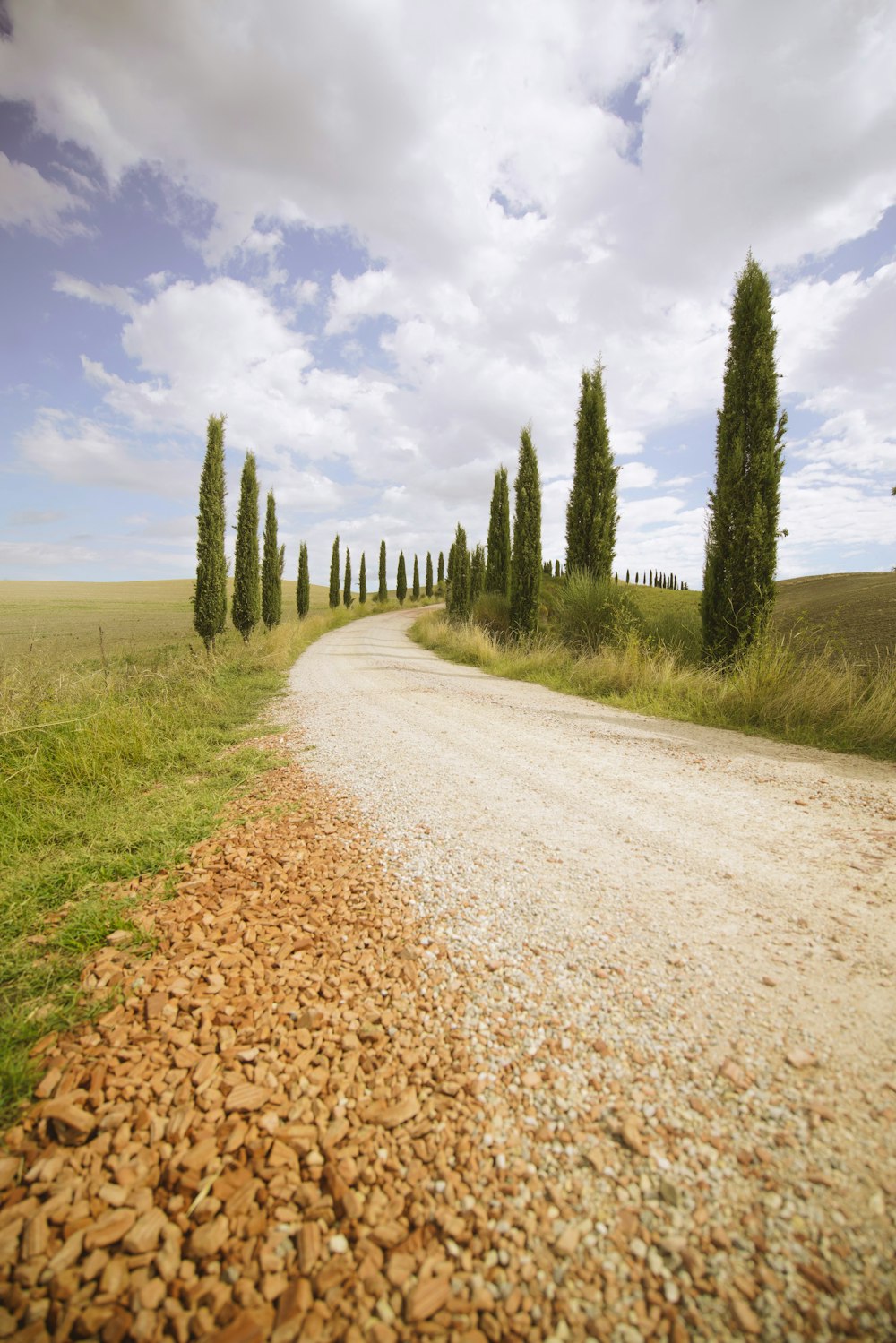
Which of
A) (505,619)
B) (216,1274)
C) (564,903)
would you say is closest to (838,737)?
(564,903)

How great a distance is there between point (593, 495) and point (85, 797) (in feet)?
42.0

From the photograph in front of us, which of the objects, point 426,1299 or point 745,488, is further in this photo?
point 745,488

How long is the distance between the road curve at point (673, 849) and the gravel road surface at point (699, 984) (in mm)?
14

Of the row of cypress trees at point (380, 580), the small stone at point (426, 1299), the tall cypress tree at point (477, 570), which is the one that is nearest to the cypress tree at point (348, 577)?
the row of cypress trees at point (380, 580)

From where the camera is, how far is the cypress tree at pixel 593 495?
1360cm

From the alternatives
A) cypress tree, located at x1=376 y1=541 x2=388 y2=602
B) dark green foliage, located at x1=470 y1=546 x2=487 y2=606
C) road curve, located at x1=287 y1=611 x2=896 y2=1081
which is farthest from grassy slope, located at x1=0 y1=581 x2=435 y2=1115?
cypress tree, located at x1=376 y1=541 x2=388 y2=602

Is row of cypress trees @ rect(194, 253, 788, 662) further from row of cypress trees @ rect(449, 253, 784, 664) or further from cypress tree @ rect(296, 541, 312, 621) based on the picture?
cypress tree @ rect(296, 541, 312, 621)

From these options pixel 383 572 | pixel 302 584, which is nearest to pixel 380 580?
pixel 383 572

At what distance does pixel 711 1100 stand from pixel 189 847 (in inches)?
108

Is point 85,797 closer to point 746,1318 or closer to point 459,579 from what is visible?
point 746,1318

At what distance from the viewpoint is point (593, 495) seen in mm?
13625

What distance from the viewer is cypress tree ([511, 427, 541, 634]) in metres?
15.3

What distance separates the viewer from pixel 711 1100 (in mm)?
1535

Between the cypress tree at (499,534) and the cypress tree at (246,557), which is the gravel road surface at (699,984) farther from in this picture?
the cypress tree at (499,534)
